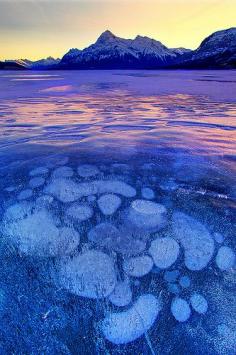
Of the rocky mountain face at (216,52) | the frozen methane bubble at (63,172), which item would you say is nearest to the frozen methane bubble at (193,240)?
the frozen methane bubble at (63,172)

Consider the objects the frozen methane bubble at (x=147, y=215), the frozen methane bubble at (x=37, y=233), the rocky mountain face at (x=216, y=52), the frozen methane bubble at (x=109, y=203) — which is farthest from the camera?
the rocky mountain face at (x=216, y=52)

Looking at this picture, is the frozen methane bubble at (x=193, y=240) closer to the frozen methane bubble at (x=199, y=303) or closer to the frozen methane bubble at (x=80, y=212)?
the frozen methane bubble at (x=199, y=303)

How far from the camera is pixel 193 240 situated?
1638 millimetres

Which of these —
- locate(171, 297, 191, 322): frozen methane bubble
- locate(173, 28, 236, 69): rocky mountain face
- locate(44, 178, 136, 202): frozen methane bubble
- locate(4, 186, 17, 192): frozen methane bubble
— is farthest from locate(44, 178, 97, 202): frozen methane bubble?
locate(173, 28, 236, 69): rocky mountain face

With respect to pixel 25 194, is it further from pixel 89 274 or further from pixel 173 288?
pixel 173 288

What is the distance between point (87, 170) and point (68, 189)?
34 centimetres

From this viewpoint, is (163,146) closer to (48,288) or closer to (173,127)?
(173,127)

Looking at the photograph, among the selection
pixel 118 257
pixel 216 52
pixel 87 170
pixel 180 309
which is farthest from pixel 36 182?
pixel 216 52

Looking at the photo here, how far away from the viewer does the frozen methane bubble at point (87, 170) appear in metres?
2.25

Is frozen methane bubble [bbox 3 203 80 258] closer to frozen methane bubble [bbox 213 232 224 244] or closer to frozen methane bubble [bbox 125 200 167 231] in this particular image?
frozen methane bubble [bbox 125 200 167 231]

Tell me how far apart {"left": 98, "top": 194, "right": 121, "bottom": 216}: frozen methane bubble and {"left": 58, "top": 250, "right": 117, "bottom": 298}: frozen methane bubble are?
33cm

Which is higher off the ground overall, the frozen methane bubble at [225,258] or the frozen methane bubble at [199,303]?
the frozen methane bubble at [225,258]

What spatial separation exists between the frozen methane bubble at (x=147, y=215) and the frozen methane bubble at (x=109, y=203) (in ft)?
0.33

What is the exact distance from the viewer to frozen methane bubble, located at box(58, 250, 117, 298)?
4.69 ft
